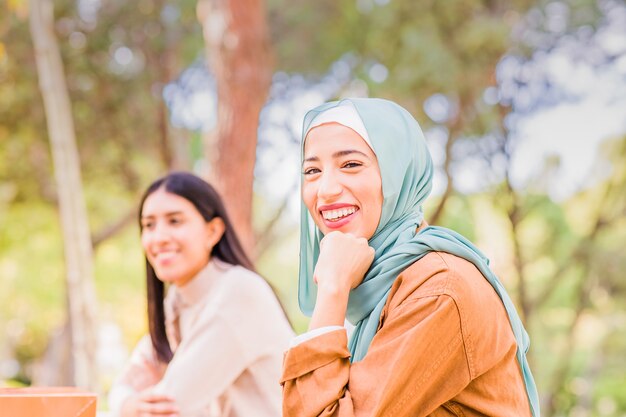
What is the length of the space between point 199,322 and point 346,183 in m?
1.18

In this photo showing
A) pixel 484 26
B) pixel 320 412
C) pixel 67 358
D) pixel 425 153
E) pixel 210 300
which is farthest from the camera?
pixel 67 358

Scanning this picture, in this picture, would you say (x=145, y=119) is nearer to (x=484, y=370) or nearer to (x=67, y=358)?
(x=67, y=358)

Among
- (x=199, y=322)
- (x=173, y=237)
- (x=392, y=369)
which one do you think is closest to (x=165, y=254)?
(x=173, y=237)

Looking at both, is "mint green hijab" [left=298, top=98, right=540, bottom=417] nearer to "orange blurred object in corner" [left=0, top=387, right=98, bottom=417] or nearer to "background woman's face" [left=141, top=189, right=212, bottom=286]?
"orange blurred object in corner" [left=0, top=387, right=98, bottom=417]

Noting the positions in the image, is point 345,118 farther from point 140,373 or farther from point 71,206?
point 71,206

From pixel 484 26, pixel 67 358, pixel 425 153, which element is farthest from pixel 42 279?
pixel 425 153

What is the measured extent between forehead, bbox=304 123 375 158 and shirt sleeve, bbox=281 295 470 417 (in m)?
0.39

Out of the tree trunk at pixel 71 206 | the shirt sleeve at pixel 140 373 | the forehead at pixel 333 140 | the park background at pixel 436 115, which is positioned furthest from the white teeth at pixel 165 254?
the park background at pixel 436 115

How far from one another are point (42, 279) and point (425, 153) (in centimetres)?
1516

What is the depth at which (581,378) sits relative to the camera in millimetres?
13555

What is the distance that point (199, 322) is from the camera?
2725mm

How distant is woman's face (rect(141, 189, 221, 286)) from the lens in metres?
2.86

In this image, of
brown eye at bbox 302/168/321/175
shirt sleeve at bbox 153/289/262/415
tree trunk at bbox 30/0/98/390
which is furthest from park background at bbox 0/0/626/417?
brown eye at bbox 302/168/321/175

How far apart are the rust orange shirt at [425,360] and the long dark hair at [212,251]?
1.42 meters
